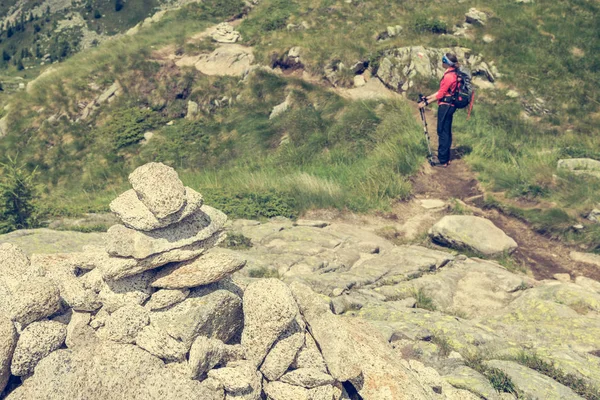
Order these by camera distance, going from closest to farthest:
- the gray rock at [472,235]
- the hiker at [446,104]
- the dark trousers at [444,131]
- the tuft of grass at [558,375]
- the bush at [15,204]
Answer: the tuft of grass at [558,375], the gray rock at [472,235], the bush at [15,204], the hiker at [446,104], the dark trousers at [444,131]

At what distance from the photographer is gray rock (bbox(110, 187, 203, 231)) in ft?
26.2

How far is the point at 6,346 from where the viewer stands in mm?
7336

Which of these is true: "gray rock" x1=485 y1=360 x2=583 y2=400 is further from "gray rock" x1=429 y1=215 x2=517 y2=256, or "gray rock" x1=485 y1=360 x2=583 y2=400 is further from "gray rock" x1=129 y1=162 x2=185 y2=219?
"gray rock" x1=429 y1=215 x2=517 y2=256

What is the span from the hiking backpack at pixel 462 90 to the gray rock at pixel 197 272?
13803 millimetres

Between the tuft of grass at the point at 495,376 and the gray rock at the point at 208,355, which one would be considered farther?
the tuft of grass at the point at 495,376

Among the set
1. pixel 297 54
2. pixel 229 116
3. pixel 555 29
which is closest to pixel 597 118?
pixel 555 29

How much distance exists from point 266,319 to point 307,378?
1014 millimetres

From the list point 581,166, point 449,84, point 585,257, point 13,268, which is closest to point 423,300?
point 585,257

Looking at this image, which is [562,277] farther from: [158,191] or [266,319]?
[158,191]

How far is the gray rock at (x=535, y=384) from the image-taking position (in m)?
8.47

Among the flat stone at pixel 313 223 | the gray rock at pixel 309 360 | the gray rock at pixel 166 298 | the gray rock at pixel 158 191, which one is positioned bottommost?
the flat stone at pixel 313 223

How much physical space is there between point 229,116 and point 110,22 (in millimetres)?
40370

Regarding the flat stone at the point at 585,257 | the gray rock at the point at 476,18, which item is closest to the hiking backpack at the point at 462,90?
the flat stone at the point at 585,257

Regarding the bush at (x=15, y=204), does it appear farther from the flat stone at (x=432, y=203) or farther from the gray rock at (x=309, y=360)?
the flat stone at (x=432, y=203)
